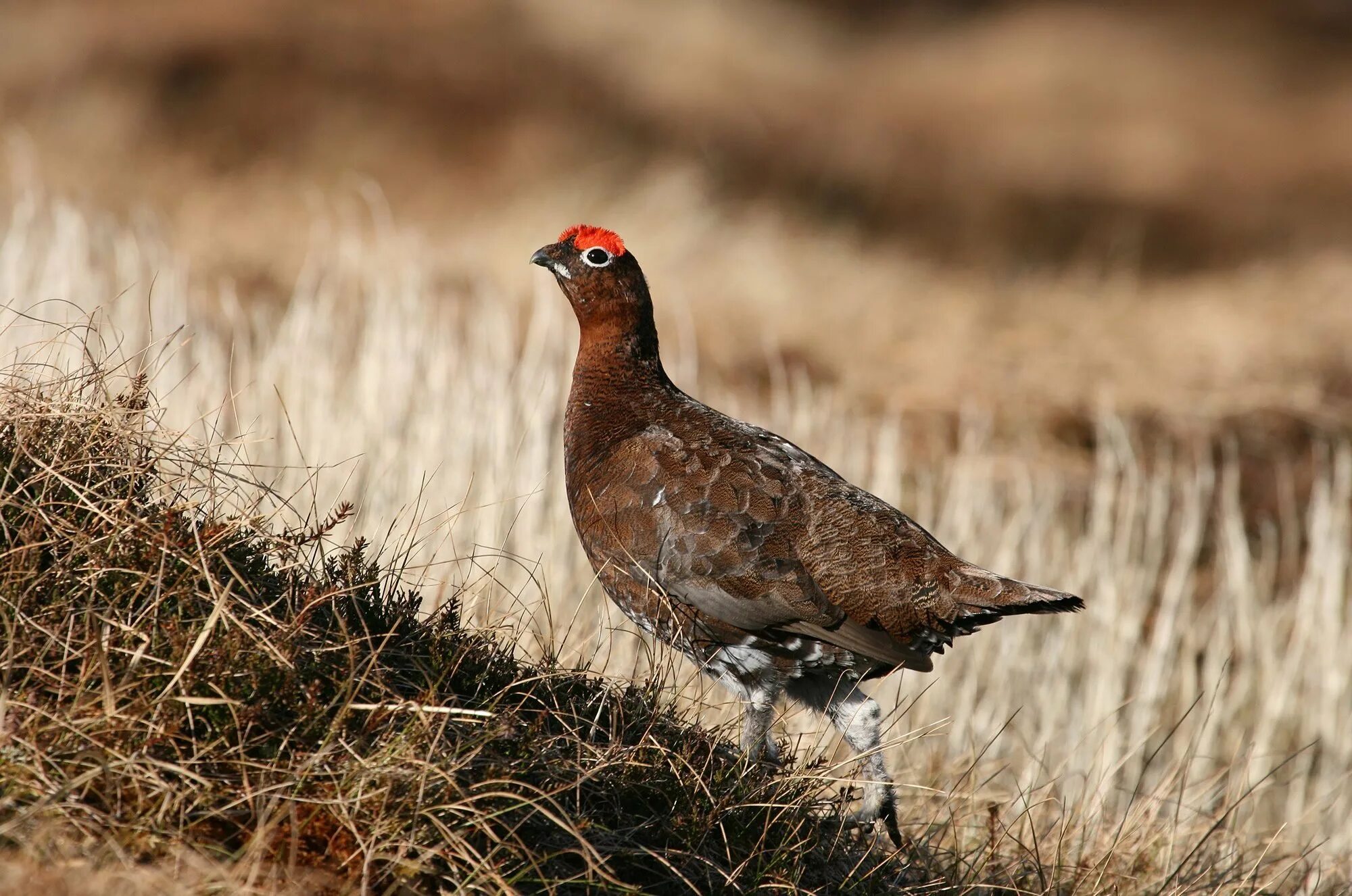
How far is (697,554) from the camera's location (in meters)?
3.98

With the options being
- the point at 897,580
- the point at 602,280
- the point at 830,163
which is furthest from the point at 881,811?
the point at 830,163

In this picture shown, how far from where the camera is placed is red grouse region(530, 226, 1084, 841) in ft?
12.9

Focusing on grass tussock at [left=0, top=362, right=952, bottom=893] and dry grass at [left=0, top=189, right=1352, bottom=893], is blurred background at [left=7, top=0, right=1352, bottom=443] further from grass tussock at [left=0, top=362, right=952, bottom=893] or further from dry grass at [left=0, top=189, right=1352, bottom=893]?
grass tussock at [left=0, top=362, right=952, bottom=893]

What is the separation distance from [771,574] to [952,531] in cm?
364

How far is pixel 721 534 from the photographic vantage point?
4.01 m

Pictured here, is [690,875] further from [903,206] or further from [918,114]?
[918,114]

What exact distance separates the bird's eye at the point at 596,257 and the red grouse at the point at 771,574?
65 centimetres

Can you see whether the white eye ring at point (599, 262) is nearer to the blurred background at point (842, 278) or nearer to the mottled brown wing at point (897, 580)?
the blurred background at point (842, 278)

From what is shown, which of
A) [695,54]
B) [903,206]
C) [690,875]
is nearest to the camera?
Result: [690,875]

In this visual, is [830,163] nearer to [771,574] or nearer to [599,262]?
[599,262]

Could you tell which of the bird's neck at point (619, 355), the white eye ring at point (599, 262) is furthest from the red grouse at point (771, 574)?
the white eye ring at point (599, 262)

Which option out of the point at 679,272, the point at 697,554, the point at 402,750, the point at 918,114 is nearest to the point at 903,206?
the point at 918,114

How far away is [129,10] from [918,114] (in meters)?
14.7

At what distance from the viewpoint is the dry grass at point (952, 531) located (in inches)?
228
